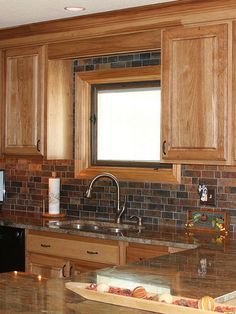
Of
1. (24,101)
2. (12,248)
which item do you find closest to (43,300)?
(12,248)

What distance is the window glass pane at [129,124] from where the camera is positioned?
16.1 feet

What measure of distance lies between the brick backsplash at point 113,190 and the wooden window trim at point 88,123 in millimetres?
59

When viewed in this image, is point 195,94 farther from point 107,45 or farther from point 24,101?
point 24,101

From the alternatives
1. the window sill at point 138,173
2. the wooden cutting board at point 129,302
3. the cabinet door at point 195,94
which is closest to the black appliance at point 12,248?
the window sill at point 138,173

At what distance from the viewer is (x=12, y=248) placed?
16.2 feet

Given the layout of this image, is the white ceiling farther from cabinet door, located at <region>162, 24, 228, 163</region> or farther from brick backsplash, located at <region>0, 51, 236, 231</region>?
brick backsplash, located at <region>0, 51, 236, 231</region>

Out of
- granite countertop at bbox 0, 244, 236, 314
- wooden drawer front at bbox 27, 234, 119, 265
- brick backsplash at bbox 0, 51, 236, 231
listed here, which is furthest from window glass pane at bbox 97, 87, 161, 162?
granite countertop at bbox 0, 244, 236, 314

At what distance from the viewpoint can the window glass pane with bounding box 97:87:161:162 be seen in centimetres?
492

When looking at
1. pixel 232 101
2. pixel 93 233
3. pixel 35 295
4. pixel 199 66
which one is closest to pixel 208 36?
pixel 199 66

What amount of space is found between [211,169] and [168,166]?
38cm

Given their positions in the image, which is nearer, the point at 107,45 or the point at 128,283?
the point at 128,283

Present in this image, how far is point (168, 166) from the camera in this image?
4832mm

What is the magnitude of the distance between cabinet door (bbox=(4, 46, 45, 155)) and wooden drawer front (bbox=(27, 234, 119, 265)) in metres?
0.77

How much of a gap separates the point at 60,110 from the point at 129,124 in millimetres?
595
